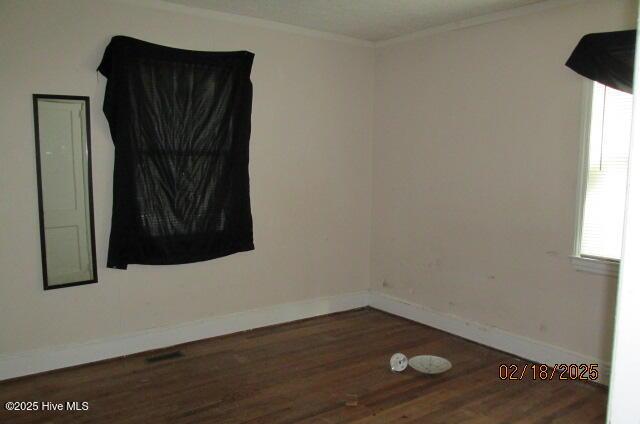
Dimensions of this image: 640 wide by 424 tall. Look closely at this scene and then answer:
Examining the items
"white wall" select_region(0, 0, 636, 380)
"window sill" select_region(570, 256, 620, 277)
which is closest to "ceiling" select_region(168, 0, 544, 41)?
"white wall" select_region(0, 0, 636, 380)

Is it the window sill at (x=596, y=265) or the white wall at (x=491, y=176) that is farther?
the white wall at (x=491, y=176)

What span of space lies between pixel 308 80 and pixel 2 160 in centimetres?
241

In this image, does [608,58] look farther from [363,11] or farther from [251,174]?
[251,174]

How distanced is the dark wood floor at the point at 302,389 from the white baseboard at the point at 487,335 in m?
0.09

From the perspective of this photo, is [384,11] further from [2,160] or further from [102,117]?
[2,160]

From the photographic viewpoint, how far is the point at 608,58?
118 inches

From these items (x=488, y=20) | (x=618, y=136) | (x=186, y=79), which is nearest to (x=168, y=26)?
(x=186, y=79)

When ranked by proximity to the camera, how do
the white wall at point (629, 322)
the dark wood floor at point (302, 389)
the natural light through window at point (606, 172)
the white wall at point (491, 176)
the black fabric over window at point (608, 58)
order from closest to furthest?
the white wall at point (629, 322) → the dark wood floor at point (302, 389) → the black fabric over window at point (608, 58) → the natural light through window at point (606, 172) → the white wall at point (491, 176)

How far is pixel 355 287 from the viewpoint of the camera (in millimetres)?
4840

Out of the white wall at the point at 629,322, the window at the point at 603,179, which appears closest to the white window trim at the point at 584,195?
the window at the point at 603,179

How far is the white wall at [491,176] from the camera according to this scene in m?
3.31

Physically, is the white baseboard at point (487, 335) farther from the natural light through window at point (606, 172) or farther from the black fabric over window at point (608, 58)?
the black fabric over window at point (608, 58)

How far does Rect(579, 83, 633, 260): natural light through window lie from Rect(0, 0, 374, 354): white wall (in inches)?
81.3

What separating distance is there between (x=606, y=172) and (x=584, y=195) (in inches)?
7.6
